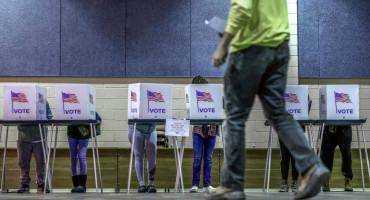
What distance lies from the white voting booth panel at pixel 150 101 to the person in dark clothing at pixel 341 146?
2.00 meters

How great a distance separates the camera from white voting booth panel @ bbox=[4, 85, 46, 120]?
596 centimetres

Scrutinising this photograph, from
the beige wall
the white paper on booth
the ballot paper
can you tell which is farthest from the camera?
the beige wall

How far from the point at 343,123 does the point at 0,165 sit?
4.86m

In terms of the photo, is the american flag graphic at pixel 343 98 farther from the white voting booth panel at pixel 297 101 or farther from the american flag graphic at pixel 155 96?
the american flag graphic at pixel 155 96

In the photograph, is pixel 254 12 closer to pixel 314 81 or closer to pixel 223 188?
pixel 223 188

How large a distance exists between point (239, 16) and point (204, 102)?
10.5 feet

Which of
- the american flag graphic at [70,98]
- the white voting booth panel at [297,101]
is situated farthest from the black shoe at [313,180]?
the american flag graphic at [70,98]

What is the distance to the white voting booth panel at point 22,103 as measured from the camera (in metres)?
5.96

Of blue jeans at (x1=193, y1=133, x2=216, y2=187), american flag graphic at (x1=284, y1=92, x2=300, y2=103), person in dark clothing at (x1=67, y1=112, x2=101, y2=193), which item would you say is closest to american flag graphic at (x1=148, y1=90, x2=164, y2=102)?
blue jeans at (x1=193, y1=133, x2=216, y2=187)

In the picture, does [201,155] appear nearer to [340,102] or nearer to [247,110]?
[340,102]

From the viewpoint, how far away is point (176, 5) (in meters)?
8.62

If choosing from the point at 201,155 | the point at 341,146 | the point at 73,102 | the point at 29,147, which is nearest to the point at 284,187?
the point at 341,146

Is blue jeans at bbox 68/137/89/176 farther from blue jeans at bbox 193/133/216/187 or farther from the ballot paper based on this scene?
the ballot paper

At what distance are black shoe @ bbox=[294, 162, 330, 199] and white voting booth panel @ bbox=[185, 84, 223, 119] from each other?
3.18 meters
